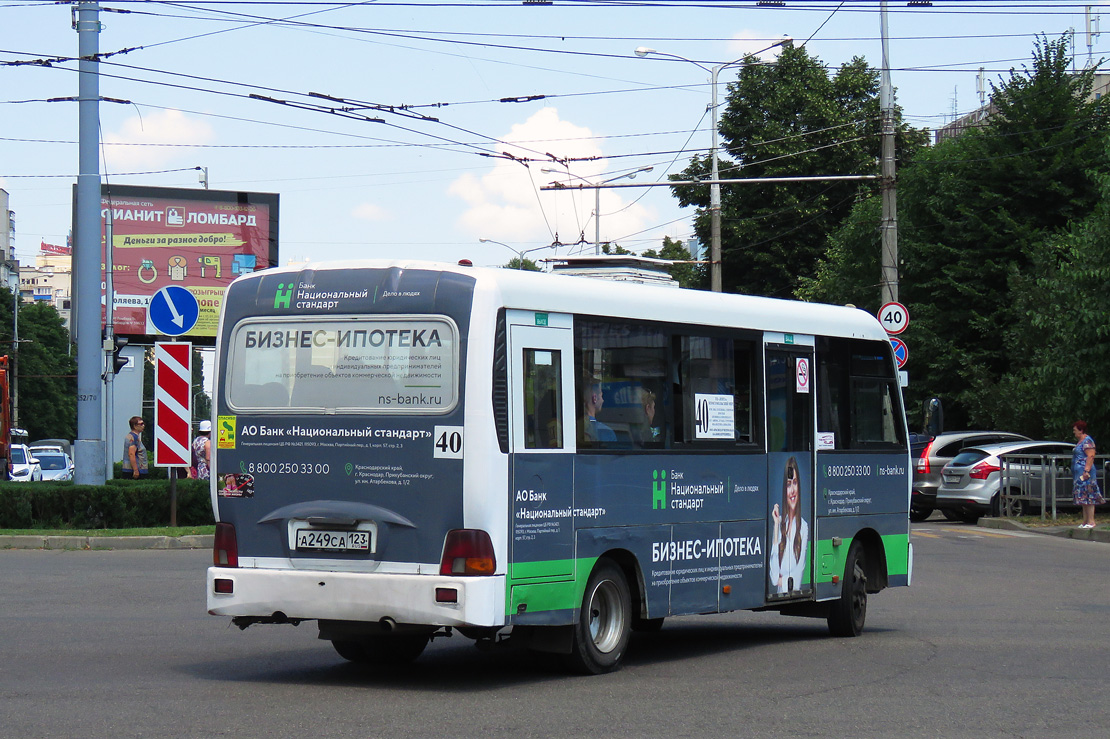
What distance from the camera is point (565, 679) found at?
9.57 metres

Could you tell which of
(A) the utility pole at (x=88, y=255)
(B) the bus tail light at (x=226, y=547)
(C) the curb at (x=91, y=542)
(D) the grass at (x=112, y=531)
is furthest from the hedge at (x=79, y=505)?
(B) the bus tail light at (x=226, y=547)

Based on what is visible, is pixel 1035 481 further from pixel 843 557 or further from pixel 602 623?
pixel 602 623

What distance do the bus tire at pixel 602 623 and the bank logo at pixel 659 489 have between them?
0.60 metres

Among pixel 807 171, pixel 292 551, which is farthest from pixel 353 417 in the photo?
pixel 807 171

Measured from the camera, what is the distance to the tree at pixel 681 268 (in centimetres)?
5952

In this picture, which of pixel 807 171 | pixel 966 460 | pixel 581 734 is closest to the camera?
pixel 581 734

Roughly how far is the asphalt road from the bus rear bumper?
1.45 ft

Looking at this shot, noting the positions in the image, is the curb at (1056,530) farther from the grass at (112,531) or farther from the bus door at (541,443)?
the bus door at (541,443)

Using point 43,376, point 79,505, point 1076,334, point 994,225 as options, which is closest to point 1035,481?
point 1076,334

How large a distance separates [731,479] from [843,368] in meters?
2.14

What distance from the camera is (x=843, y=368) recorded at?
42.0 ft

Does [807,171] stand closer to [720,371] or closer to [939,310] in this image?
[939,310]

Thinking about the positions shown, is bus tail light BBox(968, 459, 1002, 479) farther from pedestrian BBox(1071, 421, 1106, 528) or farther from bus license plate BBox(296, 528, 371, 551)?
bus license plate BBox(296, 528, 371, 551)

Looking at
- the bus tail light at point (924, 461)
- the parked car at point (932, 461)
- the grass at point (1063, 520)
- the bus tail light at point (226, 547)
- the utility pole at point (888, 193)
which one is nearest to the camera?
the bus tail light at point (226, 547)
